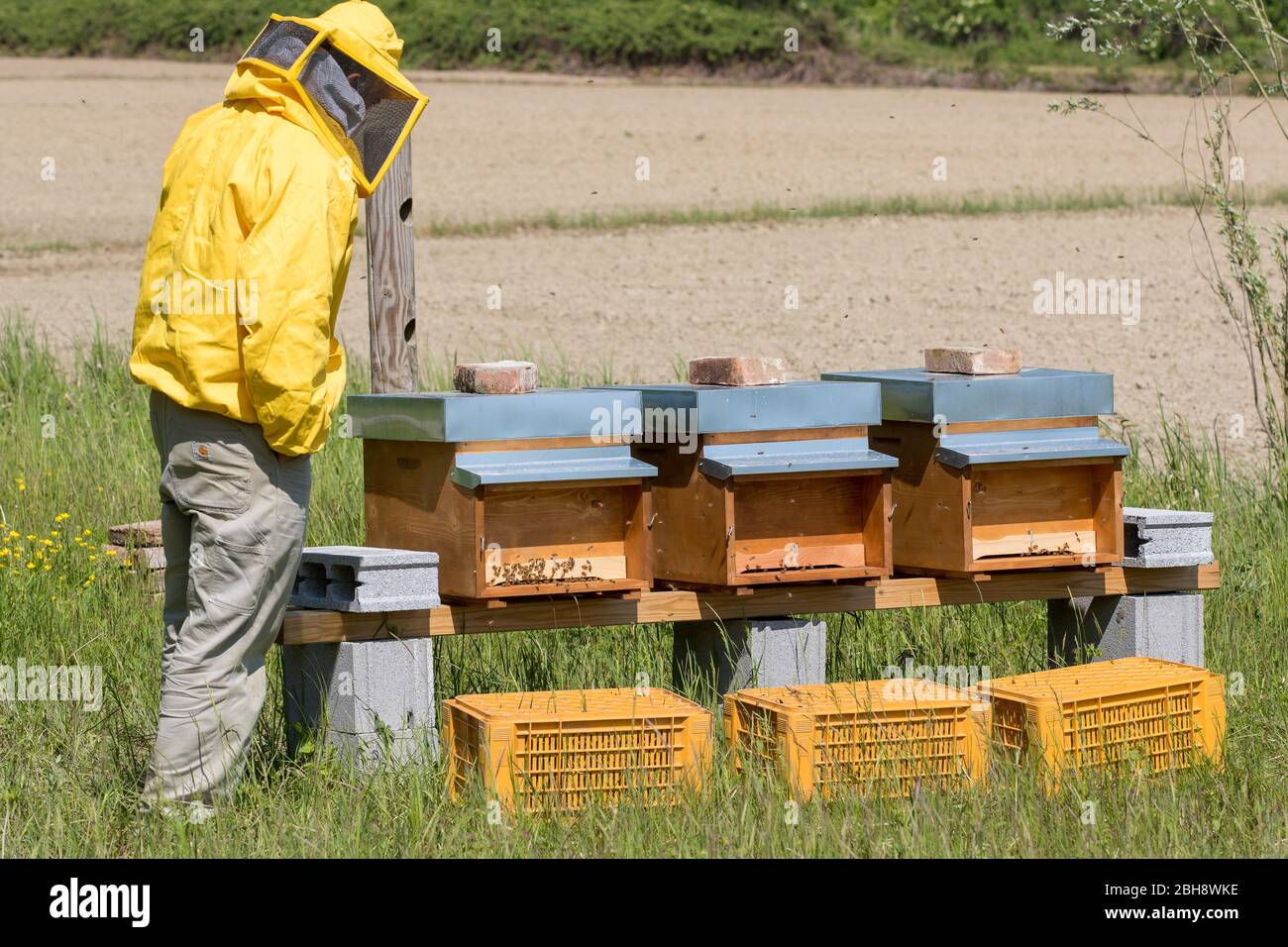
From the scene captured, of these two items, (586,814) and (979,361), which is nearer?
(586,814)

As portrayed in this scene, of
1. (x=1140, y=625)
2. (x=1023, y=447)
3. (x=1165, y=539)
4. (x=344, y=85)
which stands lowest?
(x=1140, y=625)

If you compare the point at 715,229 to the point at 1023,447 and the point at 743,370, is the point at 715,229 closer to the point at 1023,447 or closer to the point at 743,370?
the point at 1023,447

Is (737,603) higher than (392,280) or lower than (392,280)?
lower

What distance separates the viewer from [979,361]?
4.98m

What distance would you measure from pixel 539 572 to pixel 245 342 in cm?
99

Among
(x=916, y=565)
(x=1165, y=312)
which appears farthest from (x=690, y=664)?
(x=1165, y=312)

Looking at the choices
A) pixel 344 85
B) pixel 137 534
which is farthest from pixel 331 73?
pixel 137 534

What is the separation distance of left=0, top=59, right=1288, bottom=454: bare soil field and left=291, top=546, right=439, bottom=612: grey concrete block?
4.39 metres

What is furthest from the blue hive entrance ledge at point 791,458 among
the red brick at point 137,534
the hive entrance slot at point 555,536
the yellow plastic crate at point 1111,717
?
the red brick at point 137,534

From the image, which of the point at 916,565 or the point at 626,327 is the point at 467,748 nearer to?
the point at 916,565

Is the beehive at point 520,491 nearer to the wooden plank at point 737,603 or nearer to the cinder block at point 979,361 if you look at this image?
the wooden plank at point 737,603

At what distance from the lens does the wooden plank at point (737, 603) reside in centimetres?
451

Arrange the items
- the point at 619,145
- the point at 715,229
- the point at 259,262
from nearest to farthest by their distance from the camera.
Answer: the point at 259,262, the point at 715,229, the point at 619,145

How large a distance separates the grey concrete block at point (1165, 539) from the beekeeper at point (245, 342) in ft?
8.20
